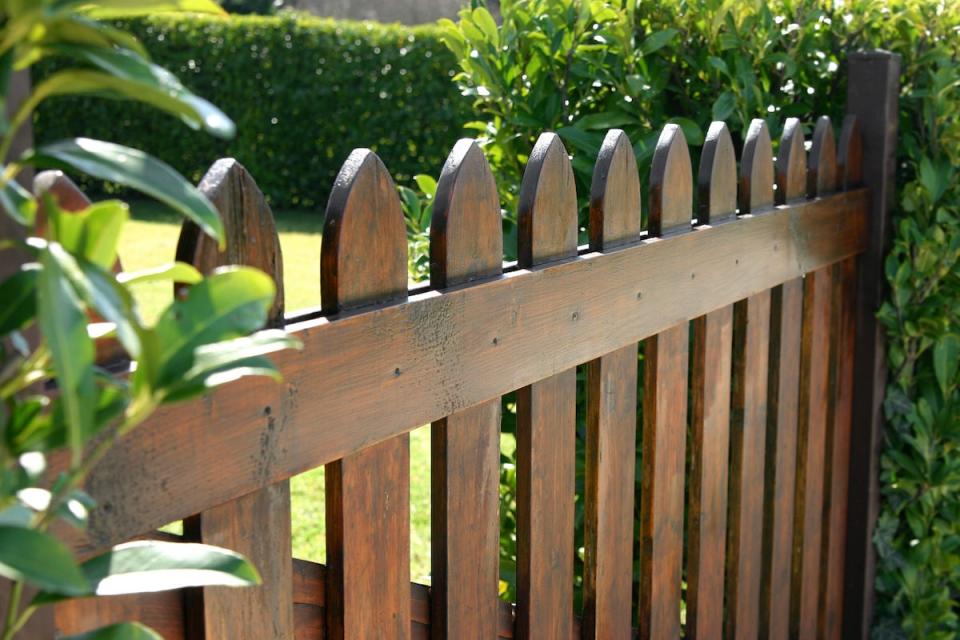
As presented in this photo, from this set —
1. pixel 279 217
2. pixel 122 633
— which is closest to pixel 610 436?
pixel 122 633

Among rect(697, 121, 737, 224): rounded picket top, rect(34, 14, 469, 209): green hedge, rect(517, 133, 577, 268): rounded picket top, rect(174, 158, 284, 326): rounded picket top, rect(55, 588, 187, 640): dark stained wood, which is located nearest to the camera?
rect(55, 588, 187, 640): dark stained wood

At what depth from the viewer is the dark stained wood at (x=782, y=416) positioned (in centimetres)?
230

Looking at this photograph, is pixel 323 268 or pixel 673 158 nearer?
pixel 323 268

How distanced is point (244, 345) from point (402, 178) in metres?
10.7

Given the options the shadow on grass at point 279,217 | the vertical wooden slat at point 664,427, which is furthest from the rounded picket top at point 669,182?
the shadow on grass at point 279,217

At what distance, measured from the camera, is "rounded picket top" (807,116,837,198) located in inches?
95.0

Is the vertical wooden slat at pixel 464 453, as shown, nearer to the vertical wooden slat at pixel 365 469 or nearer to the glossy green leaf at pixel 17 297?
the vertical wooden slat at pixel 365 469

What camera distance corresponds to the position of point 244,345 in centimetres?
62

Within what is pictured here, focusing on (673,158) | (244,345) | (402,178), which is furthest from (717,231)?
(402,178)

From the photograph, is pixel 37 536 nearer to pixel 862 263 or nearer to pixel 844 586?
pixel 862 263

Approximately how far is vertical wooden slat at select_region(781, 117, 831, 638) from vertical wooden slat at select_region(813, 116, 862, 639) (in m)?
0.04

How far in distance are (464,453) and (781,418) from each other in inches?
43.1

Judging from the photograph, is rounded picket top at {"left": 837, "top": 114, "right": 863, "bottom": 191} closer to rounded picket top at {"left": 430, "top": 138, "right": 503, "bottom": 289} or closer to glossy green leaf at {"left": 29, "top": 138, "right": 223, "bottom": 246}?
rounded picket top at {"left": 430, "top": 138, "right": 503, "bottom": 289}

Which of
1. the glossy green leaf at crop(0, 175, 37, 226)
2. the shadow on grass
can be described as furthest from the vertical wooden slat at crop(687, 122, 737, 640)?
the shadow on grass
